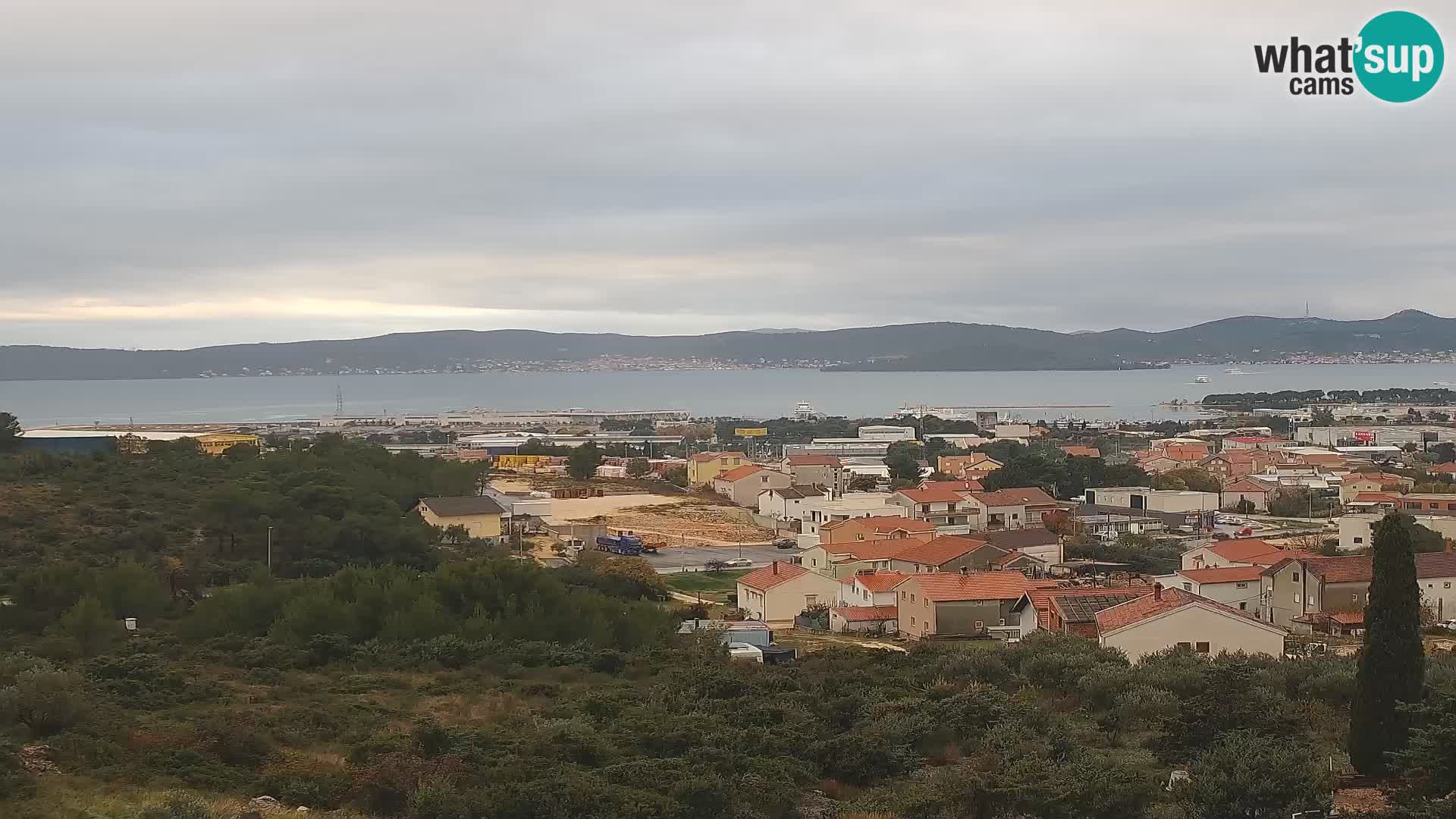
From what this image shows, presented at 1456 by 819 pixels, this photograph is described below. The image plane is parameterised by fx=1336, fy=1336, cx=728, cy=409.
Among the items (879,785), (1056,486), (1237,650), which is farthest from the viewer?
(1056,486)

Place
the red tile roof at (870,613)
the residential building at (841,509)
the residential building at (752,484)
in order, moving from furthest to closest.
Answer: the residential building at (752,484)
the residential building at (841,509)
the red tile roof at (870,613)

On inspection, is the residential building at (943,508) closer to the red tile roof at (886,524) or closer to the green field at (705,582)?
the red tile roof at (886,524)

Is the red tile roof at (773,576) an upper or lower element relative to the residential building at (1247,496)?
upper

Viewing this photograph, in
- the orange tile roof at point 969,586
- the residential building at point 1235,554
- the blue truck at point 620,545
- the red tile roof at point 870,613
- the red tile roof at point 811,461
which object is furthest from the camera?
the red tile roof at point 811,461

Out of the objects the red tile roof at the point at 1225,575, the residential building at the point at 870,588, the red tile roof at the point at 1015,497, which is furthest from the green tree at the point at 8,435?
the red tile roof at the point at 1225,575

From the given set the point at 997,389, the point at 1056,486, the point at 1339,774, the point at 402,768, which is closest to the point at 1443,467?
the point at 1056,486

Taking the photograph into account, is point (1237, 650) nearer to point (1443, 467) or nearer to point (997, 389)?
point (1443, 467)

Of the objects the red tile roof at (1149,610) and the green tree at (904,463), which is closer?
the red tile roof at (1149,610)
